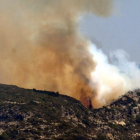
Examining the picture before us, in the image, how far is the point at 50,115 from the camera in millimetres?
142500

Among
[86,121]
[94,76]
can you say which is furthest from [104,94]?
[86,121]

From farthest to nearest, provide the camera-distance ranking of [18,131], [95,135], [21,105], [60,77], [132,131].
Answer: [60,77] → [132,131] → [21,105] → [95,135] → [18,131]

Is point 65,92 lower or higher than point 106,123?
higher

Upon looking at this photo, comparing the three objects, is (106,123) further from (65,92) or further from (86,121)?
(65,92)

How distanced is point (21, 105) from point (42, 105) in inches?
465

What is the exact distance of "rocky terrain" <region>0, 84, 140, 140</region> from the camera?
126875mm

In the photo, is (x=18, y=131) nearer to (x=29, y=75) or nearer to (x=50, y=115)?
(x=50, y=115)

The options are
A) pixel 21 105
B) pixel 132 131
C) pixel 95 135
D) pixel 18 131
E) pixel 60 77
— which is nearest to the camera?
pixel 18 131

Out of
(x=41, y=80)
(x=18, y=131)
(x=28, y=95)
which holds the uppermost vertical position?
(x=41, y=80)

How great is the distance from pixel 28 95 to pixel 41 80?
1915 cm

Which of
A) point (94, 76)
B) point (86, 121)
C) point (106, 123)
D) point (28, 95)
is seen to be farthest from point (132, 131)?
point (28, 95)

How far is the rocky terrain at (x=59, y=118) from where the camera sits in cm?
12688

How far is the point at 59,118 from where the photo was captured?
465 feet

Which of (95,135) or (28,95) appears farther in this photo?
(28,95)
